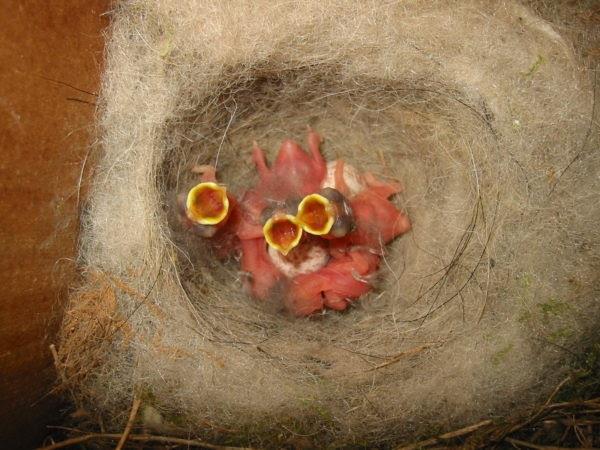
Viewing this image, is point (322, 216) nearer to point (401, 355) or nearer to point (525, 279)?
point (401, 355)

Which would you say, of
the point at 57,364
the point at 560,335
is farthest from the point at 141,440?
the point at 560,335

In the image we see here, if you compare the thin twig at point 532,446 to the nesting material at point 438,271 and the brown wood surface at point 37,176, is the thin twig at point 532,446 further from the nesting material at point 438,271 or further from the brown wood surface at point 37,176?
the brown wood surface at point 37,176

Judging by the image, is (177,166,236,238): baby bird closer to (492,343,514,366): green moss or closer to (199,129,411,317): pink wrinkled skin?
(199,129,411,317): pink wrinkled skin

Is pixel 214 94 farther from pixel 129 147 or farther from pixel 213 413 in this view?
pixel 213 413

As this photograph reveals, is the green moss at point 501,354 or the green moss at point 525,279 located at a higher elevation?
the green moss at point 525,279

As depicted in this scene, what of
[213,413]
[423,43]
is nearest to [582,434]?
[213,413]

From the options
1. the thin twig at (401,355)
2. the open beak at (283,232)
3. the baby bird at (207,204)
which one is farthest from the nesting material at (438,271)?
the open beak at (283,232)
